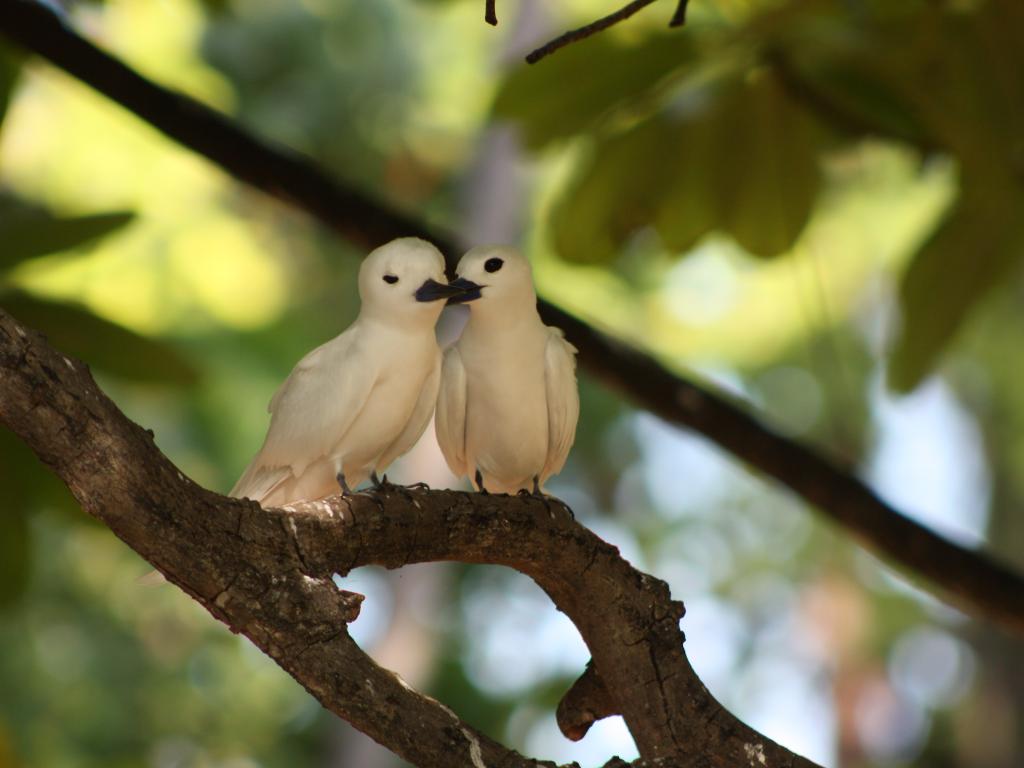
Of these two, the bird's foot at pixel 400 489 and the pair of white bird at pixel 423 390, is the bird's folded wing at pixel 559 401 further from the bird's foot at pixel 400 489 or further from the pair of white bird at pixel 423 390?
the bird's foot at pixel 400 489

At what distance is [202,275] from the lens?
8.72 m

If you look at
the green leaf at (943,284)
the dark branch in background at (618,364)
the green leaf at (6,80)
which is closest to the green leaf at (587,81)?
the dark branch in background at (618,364)

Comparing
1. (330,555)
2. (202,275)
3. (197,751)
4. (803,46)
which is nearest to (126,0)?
(202,275)

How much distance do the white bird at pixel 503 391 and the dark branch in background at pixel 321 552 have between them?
0.93 ft

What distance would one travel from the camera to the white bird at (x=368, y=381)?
1.77 metres

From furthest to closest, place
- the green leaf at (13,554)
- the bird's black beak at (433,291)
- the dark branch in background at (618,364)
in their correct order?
the green leaf at (13,554) < the dark branch in background at (618,364) < the bird's black beak at (433,291)

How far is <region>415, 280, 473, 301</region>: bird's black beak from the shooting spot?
68.7 inches

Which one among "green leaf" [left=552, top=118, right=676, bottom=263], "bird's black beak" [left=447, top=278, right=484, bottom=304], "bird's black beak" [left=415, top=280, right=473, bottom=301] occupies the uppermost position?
"green leaf" [left=552, top=118, right=676, bottom=263]

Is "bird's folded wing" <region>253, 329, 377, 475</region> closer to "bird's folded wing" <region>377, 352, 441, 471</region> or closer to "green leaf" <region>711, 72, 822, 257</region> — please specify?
"bird's folded wing" <region>377, 352, 441, 471</region>

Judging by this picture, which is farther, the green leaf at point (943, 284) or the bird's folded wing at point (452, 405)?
the green leaf at point (943, 284)

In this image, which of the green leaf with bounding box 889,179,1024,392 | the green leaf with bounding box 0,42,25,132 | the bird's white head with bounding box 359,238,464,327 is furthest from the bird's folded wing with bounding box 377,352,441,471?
the green leaf with bounding box 889,179,1024,392

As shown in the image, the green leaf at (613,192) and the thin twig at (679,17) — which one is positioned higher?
the green leaf at (613,192)

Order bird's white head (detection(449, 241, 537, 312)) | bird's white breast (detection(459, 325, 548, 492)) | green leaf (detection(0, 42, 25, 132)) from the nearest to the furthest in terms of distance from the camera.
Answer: bird's white head (detection(449, 241, 537, 312))
bird's white breast (detection(459, 325, 548, 492))
green leaf (detection(0, 42, 25, 132))

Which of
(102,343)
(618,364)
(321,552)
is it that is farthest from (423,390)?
(618,364)
